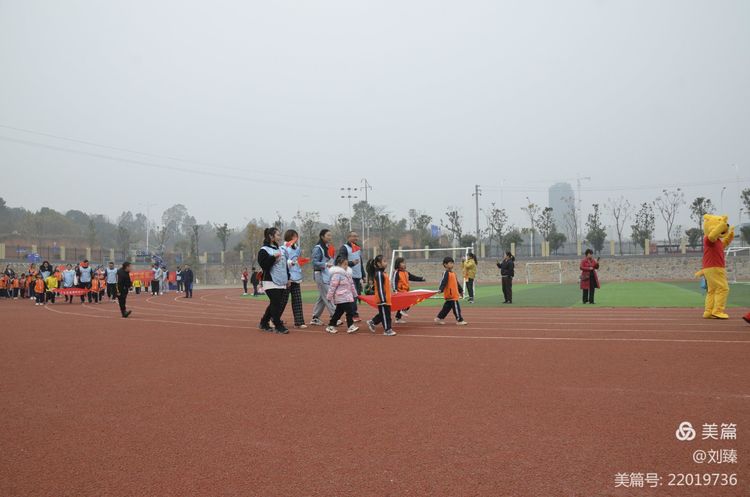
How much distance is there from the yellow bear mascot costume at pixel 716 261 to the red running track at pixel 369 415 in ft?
7.94

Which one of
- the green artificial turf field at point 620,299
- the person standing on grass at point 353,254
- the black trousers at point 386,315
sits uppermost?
the person standing on grass at point 353,254

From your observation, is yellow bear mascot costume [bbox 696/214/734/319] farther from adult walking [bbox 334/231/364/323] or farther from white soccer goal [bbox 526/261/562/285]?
white soccer goal [bbox 526/261/562/285]

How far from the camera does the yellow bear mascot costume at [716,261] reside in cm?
1102

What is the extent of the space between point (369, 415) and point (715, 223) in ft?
31.3

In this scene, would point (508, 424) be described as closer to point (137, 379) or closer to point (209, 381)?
point (209, 381)

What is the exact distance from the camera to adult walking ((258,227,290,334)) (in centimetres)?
1039

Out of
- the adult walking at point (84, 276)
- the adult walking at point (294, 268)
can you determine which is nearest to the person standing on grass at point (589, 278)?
the adult walking at point (294, 268)

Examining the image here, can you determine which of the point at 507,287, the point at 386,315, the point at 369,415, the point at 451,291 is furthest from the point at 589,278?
the point at 369,415

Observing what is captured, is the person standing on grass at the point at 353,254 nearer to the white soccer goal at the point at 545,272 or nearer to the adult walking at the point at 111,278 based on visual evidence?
the adult walking at the point at 111,278

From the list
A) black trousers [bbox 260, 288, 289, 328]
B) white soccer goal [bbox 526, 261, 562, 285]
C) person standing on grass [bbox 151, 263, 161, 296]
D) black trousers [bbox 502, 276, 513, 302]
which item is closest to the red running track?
black trousers [bbox 260, 288, 289, 328]

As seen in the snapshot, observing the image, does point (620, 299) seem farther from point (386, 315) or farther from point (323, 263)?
point (323, 263)

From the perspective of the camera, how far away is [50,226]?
288 ft

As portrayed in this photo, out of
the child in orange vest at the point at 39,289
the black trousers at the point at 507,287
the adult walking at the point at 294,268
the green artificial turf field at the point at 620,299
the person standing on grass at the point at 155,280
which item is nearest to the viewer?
the adult walking at the point at 294,268

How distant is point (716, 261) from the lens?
438 inches
